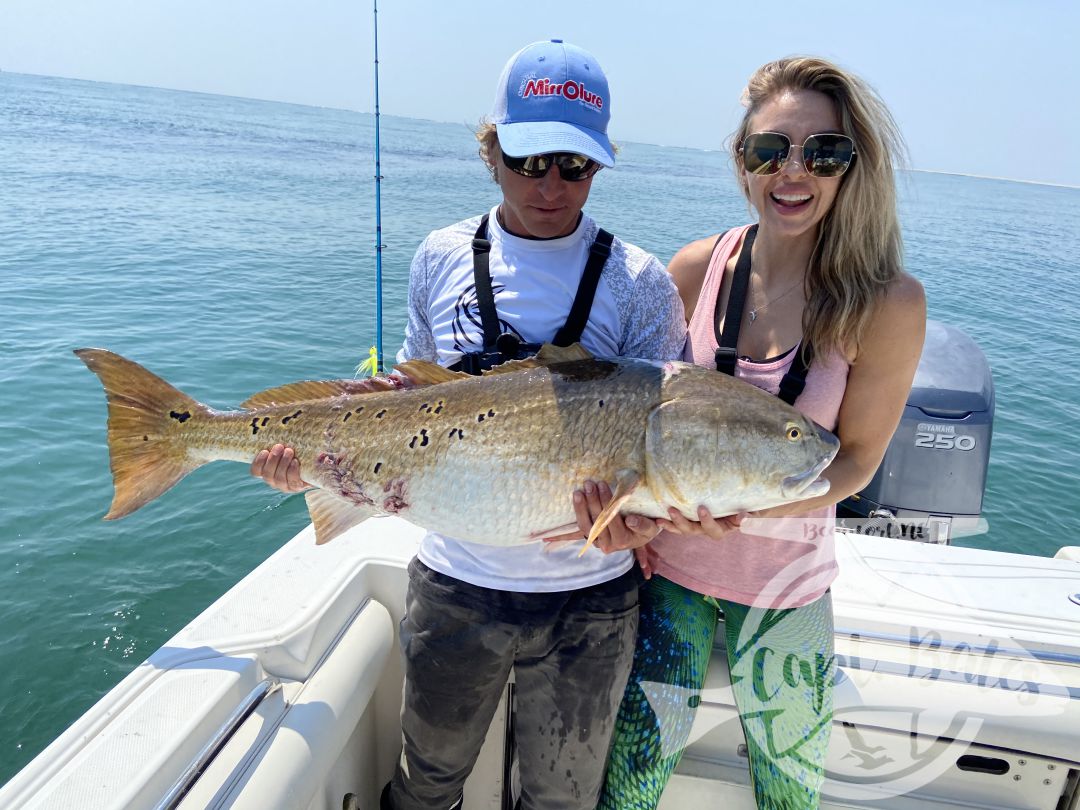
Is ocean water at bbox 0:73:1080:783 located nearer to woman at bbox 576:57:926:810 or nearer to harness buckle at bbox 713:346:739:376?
woman at bbox 576:57:926:810

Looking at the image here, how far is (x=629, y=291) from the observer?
2.55m

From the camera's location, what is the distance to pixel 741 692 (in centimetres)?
276

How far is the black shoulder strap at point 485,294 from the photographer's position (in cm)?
256

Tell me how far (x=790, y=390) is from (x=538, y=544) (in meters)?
1.04

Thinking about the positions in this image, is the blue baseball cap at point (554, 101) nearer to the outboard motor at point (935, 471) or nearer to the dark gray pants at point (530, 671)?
the dark gray pants at point (530, 671)

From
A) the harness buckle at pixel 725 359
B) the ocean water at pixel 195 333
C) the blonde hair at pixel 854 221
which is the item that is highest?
the blonde hair at pixel 854 221

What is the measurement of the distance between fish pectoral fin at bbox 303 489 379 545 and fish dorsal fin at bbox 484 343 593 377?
0.76 meters

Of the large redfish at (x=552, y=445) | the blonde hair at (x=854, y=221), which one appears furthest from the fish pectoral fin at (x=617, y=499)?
the blonde hair at (x=854, y=221)

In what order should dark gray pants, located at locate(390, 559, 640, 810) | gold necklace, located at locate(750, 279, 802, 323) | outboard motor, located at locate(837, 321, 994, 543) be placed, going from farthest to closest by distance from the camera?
outboard motor, located at locate(837, 321, 994, 543), gold necklace, located at locate(750, 279, 802, 323), dark gray pants, located at locate(390, 559, 640, 810)

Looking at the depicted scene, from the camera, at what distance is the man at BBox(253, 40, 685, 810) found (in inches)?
98.3

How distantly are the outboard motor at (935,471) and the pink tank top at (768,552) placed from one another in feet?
7.74

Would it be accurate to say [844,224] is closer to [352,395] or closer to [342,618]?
[352,395]

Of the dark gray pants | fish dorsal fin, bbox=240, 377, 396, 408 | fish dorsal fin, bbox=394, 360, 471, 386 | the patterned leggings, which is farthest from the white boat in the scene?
fish dorsal fin, bbox=394, 360, 471, 386

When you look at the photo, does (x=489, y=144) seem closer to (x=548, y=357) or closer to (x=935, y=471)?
(x=548, y=357)
